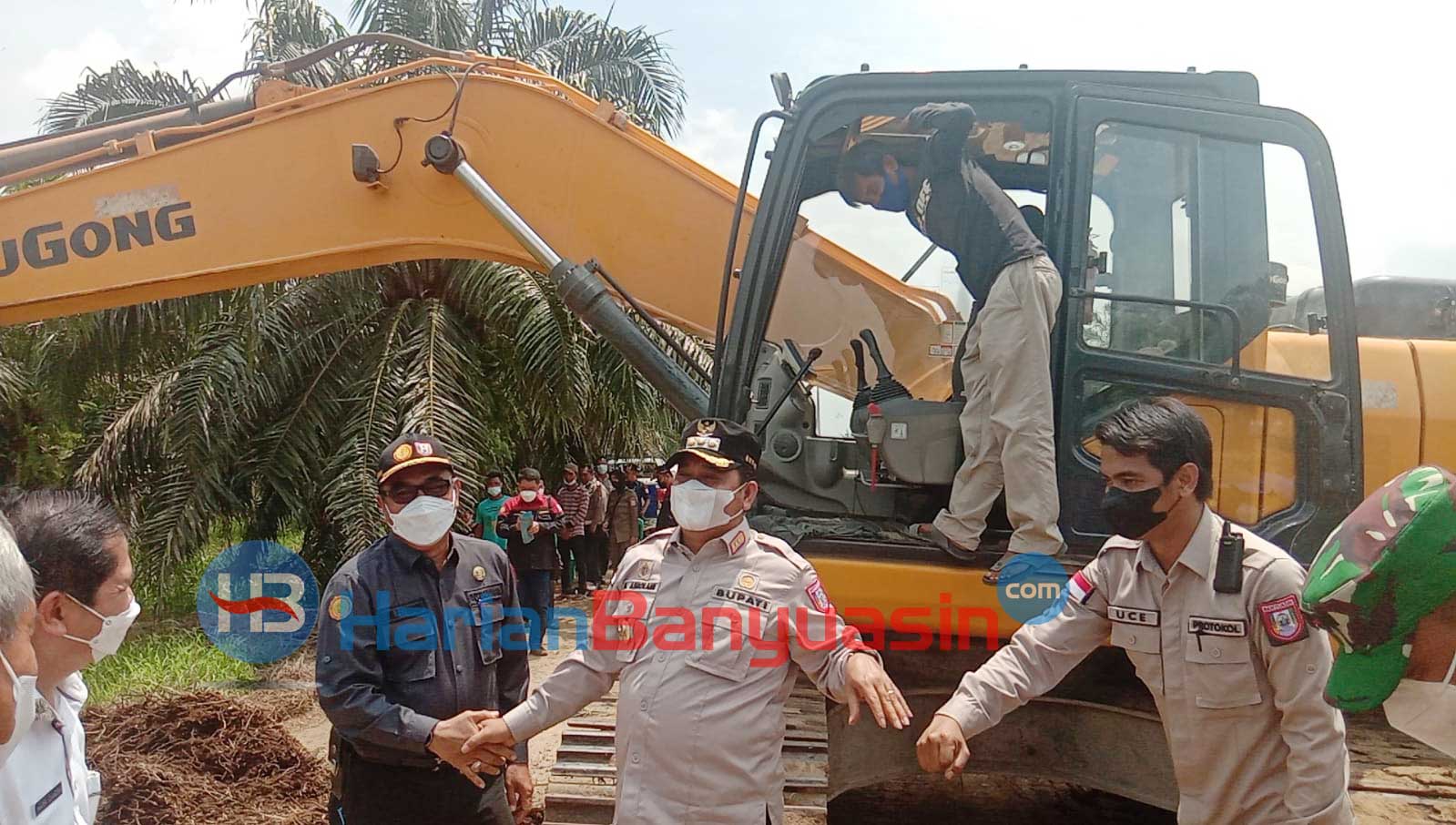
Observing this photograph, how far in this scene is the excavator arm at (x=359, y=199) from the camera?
3.90 metres

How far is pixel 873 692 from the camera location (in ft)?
7.27

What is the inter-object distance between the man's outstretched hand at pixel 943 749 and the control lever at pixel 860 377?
1.35m

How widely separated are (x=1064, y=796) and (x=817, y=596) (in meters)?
2.93

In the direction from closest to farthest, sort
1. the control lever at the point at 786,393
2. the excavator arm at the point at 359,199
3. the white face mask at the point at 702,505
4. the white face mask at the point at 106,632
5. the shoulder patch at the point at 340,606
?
1. the white face mask at the point at 106,632
2. the white face mask at the point at 702,505
3. the shoulder patch at the point at 340,606
4. the control lever at the point at 786,393
5. the excavator arm at the point at 359,199

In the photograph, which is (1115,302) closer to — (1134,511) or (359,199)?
(1134,511)

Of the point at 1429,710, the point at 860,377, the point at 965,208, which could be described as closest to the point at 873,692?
the point at 1429,710

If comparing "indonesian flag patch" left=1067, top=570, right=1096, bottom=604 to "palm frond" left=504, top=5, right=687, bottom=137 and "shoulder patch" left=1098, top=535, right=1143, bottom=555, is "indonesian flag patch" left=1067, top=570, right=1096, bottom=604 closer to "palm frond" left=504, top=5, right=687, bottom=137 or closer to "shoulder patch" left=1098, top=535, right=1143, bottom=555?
"shoulder patch" left=1098, top=535, right=1143, bottom=555

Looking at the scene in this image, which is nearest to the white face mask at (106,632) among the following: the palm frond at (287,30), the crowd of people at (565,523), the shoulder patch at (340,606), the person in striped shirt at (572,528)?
the shoulder patch at (340,606)

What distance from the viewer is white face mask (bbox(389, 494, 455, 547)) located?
2.76 meters

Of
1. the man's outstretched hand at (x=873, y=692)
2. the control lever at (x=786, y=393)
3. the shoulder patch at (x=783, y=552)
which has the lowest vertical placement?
the man's outstretched hand at (x=873, y=692)

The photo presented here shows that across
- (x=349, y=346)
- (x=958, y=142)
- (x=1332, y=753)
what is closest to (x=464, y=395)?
A: (x=349, y=346)

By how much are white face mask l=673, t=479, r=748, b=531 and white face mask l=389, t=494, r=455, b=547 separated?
2.42 ft

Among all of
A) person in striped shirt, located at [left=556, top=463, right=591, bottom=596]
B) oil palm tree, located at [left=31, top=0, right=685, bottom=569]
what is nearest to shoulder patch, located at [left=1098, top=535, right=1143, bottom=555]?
oil palm tree, located at [left=31, top=0, right=685, bottom=569]

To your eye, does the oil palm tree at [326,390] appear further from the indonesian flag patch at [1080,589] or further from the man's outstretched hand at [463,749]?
the indonesian flag patch at [1080,589]
